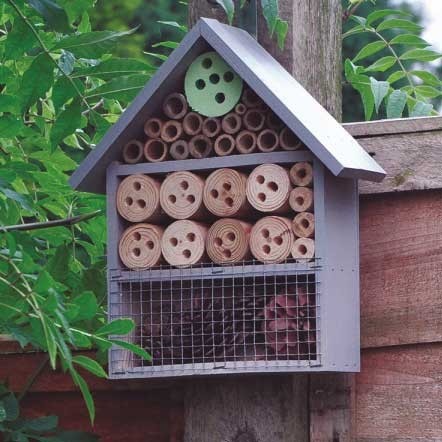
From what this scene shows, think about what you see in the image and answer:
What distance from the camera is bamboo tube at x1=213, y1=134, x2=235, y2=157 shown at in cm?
195

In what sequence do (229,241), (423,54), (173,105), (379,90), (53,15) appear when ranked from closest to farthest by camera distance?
(53,15) → (229,241) → (173,105) → (379,90) → (423,54)

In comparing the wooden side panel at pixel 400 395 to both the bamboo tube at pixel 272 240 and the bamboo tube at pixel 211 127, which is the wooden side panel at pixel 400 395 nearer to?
the bamboo tube at pixel 272 240

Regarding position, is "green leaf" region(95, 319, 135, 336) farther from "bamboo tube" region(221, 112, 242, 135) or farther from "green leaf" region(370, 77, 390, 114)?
"green leaf" region(370, 77, 390, 114)

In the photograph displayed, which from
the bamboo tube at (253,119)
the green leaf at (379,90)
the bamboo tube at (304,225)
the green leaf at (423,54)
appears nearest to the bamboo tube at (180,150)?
the bamboo tube at (253,119)

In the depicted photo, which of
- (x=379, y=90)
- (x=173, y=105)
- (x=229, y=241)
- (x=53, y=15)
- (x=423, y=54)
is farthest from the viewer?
(x=423, y=54)

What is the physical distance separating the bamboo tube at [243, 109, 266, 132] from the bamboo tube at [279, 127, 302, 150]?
0.05 meters

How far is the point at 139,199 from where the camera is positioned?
6.59 ft

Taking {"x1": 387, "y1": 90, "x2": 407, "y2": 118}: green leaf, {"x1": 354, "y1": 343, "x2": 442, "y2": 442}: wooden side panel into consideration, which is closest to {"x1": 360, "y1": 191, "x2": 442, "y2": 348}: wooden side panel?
{"x1": 354, "y1": 343, "x2": 442, "y2": 442}: wooden side panel

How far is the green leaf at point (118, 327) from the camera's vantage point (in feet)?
6.03

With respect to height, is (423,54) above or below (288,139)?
above

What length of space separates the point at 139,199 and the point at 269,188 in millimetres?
236

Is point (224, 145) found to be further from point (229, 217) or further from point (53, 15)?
point (53, 15)

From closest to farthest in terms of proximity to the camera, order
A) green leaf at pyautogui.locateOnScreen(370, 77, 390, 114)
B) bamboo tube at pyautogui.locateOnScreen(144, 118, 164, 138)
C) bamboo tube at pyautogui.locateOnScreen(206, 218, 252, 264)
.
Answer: bamboo tube at pyautogui.locateOnScreen(206, 218, 252, 264)
bamboo tube at pyautogui.locateOnScreen(144, 118, 164, 138)
green leaf at pyautogui.locateOnScreen(370, 77, 390, 114)

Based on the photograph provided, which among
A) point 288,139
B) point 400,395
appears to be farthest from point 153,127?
point 400,395
